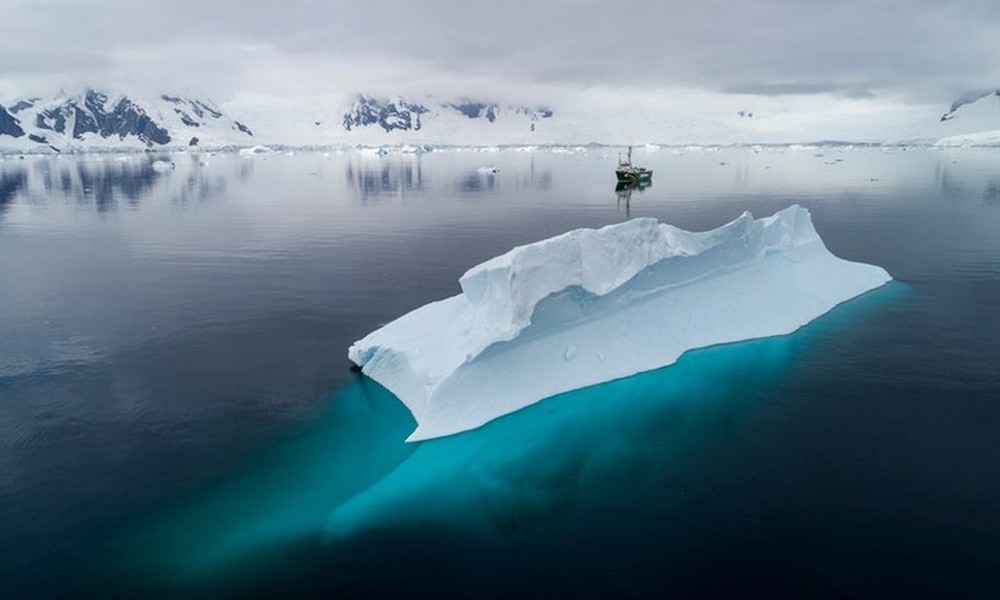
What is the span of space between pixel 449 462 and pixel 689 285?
466 inches

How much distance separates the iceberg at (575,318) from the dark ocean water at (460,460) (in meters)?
0.72

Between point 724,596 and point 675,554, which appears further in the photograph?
point 675,554

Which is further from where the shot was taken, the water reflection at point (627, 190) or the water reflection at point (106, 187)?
the water reflection at point (106, 187)

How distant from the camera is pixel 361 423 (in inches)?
672

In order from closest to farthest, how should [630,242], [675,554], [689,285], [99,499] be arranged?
1. [675,554]
2. [99,499]
3. [630,242]
4. [689,285]

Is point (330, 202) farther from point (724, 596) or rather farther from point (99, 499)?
point (724, 596)

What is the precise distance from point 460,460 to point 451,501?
66.8 inches

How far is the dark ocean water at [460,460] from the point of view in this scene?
11453 mm

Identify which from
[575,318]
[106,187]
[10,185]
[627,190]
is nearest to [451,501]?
[575,318]

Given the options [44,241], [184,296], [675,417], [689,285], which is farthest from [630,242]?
[44,241]

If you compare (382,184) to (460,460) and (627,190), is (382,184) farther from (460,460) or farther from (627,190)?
(460,460)

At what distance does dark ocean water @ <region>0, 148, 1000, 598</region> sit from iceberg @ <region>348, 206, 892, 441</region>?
2.36ft

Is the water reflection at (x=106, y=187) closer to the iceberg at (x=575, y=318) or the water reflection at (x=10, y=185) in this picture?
the water reflection at (x=10, y=185)

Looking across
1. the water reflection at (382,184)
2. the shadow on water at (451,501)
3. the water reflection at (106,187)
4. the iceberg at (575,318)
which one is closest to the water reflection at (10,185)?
the water reflection at (106,187)
